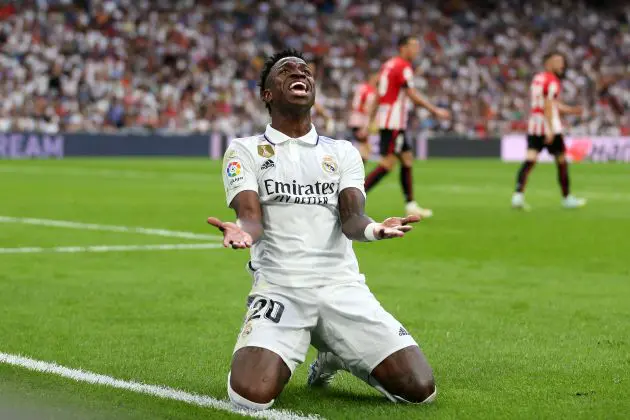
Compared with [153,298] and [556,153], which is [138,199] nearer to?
[556,153]

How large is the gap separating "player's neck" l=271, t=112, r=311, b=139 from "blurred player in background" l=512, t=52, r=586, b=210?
1175 cm

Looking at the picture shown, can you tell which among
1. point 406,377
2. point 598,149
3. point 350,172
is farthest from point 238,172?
point 598,149

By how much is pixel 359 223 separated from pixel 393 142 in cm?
1052

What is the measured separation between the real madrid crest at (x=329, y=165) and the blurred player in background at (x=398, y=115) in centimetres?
1003

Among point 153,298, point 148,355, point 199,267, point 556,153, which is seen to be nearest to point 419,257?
point 199,267

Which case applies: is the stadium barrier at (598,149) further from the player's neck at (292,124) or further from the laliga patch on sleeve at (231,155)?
the laliga patch on sleeve at (231,155)

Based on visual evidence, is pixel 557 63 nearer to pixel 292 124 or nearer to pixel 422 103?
pixel 422 103

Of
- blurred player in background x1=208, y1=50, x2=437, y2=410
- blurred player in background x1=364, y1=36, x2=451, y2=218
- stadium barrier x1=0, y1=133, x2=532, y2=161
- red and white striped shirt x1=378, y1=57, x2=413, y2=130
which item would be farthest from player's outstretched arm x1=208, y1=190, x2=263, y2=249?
stadium barrier x1=0, y1=133, x2=532, y2=161

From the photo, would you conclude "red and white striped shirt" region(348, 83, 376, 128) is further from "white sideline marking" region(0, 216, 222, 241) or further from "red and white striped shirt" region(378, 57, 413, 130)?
"white sideline marking" region(0, 216, 222, 241)

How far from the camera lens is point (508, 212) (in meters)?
16.5

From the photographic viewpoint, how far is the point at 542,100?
1708 centimetres

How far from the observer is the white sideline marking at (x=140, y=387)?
4758mm

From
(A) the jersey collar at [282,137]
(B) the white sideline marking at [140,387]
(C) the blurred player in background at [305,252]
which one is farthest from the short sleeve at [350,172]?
(B) the white sideline marking at [140,387]

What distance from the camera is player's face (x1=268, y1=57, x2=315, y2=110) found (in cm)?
529
